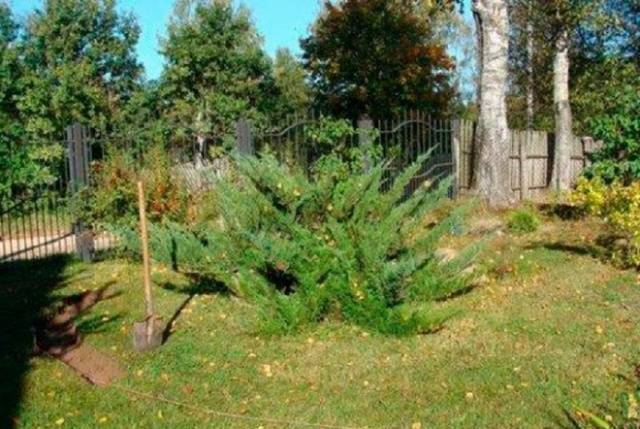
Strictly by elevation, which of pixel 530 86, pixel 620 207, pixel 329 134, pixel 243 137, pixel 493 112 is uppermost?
pixel 530 86

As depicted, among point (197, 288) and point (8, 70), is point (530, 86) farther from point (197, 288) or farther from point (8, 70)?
point (197, 288)

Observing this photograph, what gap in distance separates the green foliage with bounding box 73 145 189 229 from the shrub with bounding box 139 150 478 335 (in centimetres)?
320

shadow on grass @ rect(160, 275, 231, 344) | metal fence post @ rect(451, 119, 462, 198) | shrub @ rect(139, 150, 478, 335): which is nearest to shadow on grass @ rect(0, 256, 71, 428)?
shadow on grass @ rect(160, 275, 231, 344)

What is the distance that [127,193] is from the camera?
32.9 ft

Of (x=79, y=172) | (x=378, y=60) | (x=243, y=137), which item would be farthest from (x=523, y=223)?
(x=378, y=60)

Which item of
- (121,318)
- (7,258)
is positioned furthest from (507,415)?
(7,258)

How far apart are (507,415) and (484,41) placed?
9.96 m

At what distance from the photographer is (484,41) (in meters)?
13.1

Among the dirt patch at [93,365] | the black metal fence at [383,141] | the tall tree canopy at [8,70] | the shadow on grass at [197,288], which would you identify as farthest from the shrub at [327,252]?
the tall tree canopy at [8,70]

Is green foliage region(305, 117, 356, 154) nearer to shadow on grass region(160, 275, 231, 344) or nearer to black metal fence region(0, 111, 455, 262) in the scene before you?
black metal fence region(0, 111, 455, 262)

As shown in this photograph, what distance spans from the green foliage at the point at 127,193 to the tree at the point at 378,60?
14.1 metres

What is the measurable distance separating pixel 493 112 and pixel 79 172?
23.8 feet

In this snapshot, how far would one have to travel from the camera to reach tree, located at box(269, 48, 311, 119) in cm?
2884

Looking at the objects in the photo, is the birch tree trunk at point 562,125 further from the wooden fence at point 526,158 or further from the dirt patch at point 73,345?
the dirt patch at point 73,345
